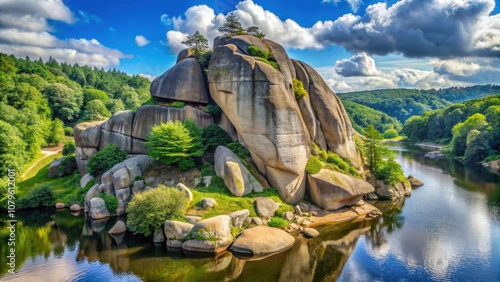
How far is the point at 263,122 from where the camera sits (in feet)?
102

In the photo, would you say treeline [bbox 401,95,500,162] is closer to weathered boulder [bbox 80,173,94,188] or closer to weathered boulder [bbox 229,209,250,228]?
weathered boulder [bbox 229,209,250,228]

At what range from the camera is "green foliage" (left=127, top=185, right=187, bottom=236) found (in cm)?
2562

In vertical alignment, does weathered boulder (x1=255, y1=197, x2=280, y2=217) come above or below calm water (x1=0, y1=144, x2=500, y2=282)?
above

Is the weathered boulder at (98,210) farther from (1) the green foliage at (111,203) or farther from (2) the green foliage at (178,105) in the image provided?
(2) the green foliage at (178,105)

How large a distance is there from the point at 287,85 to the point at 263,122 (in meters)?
5.79

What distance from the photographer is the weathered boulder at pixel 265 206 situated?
2891 cm

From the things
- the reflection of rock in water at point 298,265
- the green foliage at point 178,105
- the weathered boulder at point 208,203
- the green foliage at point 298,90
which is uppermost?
the green foliage at point 298,90

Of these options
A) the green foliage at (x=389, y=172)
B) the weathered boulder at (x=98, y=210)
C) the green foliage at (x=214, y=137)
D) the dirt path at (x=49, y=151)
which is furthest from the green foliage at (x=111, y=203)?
the green foliage at (x=389, y=172)

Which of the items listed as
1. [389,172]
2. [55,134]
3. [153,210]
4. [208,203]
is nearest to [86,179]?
[153,210]

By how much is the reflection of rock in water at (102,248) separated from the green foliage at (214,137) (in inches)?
526

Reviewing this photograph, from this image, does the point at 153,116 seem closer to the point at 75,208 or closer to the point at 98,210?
the point at 98,210

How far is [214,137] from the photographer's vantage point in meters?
36.5

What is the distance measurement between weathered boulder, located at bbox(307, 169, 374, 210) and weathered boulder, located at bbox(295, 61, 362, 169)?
4.82 metres

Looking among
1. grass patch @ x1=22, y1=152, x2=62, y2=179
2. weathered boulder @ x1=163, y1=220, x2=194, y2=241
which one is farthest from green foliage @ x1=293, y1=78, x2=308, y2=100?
grass patch @ x1=22, y1=152, x2=62, y2=179
